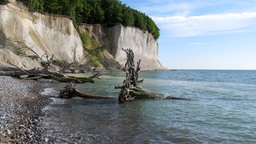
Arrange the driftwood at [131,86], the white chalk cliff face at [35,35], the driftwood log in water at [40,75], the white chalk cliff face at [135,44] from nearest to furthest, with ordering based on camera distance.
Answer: the driftwood at [131,86]
the driftwood log in water at [40,75]
the white chalk cliff face at [35,35]
the white chalk cliff face at [135,44]

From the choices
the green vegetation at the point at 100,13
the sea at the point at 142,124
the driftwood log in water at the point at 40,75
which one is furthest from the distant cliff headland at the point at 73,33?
the sea at the point at 142,124

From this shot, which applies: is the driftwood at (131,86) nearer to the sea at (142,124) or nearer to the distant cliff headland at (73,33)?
the sea at (142,124)

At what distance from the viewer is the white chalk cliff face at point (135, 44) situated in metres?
81.8

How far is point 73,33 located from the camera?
6266cm

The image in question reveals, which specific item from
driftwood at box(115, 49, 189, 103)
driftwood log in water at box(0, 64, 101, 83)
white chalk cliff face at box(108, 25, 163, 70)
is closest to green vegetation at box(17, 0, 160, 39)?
white chalk cliff face at box(108, 25, 163, 70)

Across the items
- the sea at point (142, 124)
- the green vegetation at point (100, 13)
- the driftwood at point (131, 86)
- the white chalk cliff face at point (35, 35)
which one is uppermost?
the green vegetation at point (100, 13)

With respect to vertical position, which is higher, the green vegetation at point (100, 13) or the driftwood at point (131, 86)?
the green vegetation at point (100, 13)

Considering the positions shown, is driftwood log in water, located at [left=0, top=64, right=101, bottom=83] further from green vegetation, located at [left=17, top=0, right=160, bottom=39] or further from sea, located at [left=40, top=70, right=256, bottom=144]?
green vegetation, located at [left=17, top=0, right=160, bottom=39]

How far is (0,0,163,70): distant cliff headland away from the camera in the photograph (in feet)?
135

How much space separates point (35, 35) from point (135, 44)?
4439 centimetres

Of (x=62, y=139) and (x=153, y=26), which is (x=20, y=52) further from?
(x=153, y=26)

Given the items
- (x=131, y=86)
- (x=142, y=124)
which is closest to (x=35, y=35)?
(x=131, y=86)

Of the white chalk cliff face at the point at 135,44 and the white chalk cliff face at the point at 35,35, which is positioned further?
the white chalk cliff face at the point at 135,44

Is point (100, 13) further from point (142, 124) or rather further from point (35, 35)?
point (142, 124)
